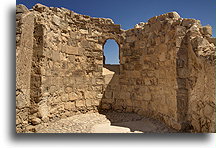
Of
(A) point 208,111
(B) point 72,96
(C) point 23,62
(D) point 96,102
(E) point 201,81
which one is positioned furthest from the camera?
(D) point 96,102

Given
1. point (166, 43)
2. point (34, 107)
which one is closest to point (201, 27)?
point (166, 43)

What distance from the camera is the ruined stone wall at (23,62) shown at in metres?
3.31

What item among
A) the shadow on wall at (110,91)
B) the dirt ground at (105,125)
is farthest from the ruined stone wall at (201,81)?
the shadow on wall at (110,91)

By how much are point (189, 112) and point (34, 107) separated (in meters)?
3.54

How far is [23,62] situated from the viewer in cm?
354

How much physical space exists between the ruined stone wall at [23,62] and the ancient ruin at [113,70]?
0.8 inches

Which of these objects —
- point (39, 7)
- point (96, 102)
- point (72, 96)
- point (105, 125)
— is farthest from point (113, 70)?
point (39, 7)

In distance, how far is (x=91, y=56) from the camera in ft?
18.5

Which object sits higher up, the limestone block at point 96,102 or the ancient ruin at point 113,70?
the ancient ruin at point 113,70

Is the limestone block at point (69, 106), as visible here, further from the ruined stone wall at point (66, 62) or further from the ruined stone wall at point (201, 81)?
the ruined stone wall at point (201, 81)

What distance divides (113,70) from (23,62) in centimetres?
324

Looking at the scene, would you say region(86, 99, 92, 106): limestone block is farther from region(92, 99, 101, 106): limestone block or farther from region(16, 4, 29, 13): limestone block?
region(16, 4, 29, 13): limestone block

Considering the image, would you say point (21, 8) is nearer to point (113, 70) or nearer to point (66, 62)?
point (66, 62)

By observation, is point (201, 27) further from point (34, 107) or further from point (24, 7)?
point (34, 107)
